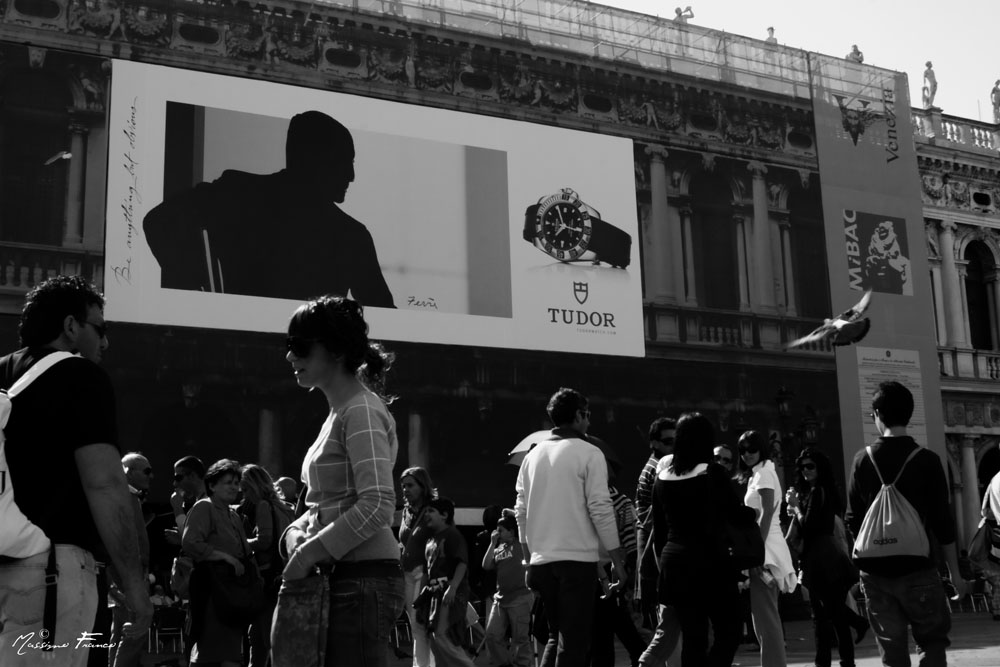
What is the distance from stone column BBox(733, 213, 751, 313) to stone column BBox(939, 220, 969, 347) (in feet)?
22.6

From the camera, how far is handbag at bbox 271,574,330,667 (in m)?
3.41

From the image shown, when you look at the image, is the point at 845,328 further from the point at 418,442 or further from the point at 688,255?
the point at 418,442

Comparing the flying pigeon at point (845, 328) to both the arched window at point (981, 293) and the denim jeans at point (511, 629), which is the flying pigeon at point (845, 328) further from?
the denim jeans at point (511, 629)

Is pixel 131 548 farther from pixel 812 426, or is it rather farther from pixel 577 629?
pixel 812 426

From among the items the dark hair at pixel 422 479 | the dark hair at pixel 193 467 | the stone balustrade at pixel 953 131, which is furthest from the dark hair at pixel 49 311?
the stone balustrade at pixel 953 131

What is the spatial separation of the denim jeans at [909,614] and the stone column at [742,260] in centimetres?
1595

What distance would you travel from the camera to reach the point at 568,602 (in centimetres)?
565

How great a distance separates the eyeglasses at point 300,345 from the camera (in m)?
3.66

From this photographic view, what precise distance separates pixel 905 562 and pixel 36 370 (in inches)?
143

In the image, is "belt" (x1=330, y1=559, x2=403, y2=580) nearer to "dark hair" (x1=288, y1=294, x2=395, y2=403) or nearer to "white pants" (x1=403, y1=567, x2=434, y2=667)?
"dark hair" (x1=288, y1=294, x2=395, y2=403)

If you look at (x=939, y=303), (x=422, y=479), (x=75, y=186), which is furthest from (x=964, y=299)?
(x=422, y=479)

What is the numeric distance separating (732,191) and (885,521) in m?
16.7

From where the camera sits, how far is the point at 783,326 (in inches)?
844

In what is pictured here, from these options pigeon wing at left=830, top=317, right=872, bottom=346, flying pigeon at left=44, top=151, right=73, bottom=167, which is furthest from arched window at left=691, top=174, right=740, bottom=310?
flying pigeon at left=44, top=151, right=73, bottom=167
